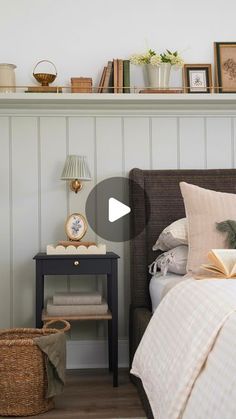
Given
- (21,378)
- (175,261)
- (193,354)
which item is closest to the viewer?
(193,354)

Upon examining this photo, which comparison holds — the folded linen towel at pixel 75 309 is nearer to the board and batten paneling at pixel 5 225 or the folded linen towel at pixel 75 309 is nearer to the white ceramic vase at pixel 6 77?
the board and batten paneling at pixel 5 225

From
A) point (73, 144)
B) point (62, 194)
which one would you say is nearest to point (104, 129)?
point (73, 144)

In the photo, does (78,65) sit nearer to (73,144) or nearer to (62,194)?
(73,144)

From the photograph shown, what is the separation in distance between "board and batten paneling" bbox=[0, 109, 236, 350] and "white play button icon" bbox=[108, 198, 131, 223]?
0.48 feet

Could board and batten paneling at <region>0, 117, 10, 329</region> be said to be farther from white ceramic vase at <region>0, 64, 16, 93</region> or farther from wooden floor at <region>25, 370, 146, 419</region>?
wooden floor at <region>25, 370, 146, 419</region>

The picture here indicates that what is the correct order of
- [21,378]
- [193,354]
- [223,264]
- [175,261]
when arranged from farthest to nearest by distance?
[175,261], [21,378], [223,264], [193,354]

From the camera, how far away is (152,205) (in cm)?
341

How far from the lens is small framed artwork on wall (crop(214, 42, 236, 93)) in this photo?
3.54 metres

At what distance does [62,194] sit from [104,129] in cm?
46

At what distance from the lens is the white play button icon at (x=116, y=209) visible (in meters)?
3.54

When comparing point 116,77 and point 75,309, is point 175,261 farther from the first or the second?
point 116,77

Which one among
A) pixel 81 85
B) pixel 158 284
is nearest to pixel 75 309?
pixel 158 284

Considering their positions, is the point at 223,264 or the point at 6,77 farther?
the point at 6,77
